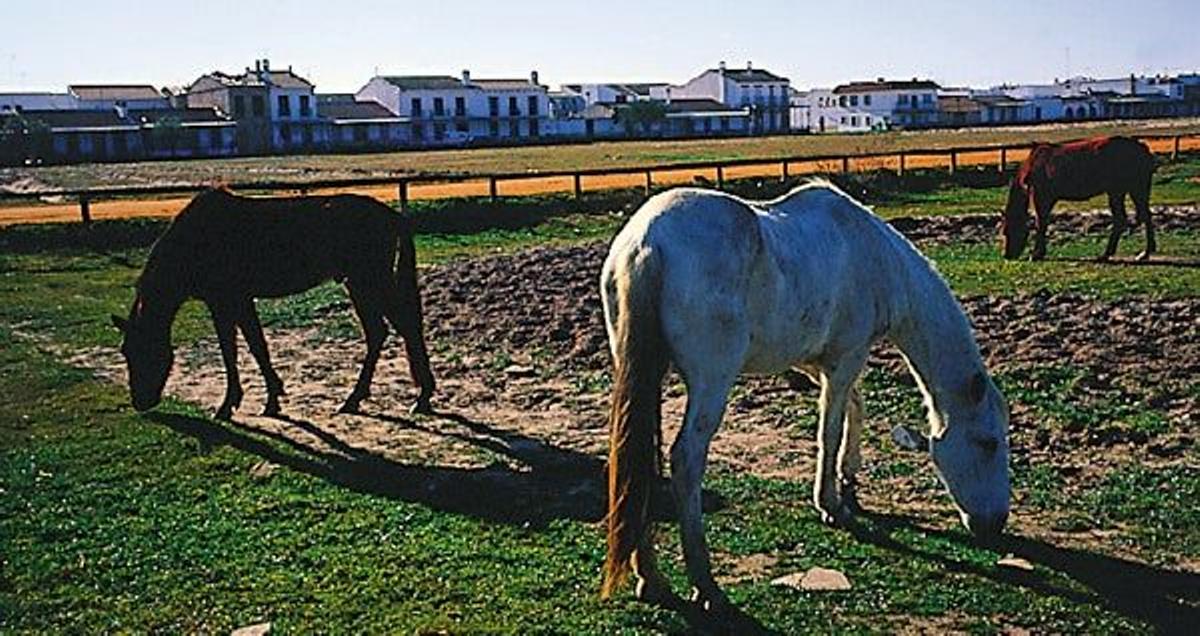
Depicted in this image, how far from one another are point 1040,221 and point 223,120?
8494 cm

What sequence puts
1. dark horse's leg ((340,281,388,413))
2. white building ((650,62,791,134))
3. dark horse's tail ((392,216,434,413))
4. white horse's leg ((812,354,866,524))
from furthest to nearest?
1. white building ((650,62,791,134))
2. dark horse's leg ((340,281,388,413))
3. dark horse's tail ((392,216,434,413))
4. white horse's leg ((812,354,866,524))

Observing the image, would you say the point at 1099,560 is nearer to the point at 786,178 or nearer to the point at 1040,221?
the point at 1040,221

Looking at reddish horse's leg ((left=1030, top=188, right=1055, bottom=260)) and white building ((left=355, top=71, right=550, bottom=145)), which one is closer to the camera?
reddish horse's leg ((left=1030, top=188, right=1055, bottom=260))

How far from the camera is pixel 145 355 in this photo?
34.1ft

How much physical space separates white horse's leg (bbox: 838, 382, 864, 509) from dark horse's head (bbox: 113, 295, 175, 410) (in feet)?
20.4

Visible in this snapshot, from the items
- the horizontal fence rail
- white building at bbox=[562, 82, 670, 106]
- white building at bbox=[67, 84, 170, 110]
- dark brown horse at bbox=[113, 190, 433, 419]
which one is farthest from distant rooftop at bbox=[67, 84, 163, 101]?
dark brown horse at bbox=[113, 190, 433, 419]

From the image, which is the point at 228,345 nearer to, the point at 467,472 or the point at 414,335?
the point at 414,335

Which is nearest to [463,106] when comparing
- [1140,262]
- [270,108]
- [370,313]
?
[270,108]

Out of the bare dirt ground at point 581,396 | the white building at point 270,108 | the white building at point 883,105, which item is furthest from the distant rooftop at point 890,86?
the bare dirt ground at point 581,396

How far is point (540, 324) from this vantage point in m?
13.5

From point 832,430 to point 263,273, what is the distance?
→ 5.93 metres

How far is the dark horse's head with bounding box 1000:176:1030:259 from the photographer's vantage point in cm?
1773

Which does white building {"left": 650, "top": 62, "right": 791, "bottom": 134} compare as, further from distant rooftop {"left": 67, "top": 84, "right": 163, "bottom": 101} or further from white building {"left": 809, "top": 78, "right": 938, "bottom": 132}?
distant rooftop {"left": 67, "top": 84, "right": 163, "bottom": 101}

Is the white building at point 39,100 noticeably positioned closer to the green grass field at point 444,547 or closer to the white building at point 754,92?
the white building at point 754,92
